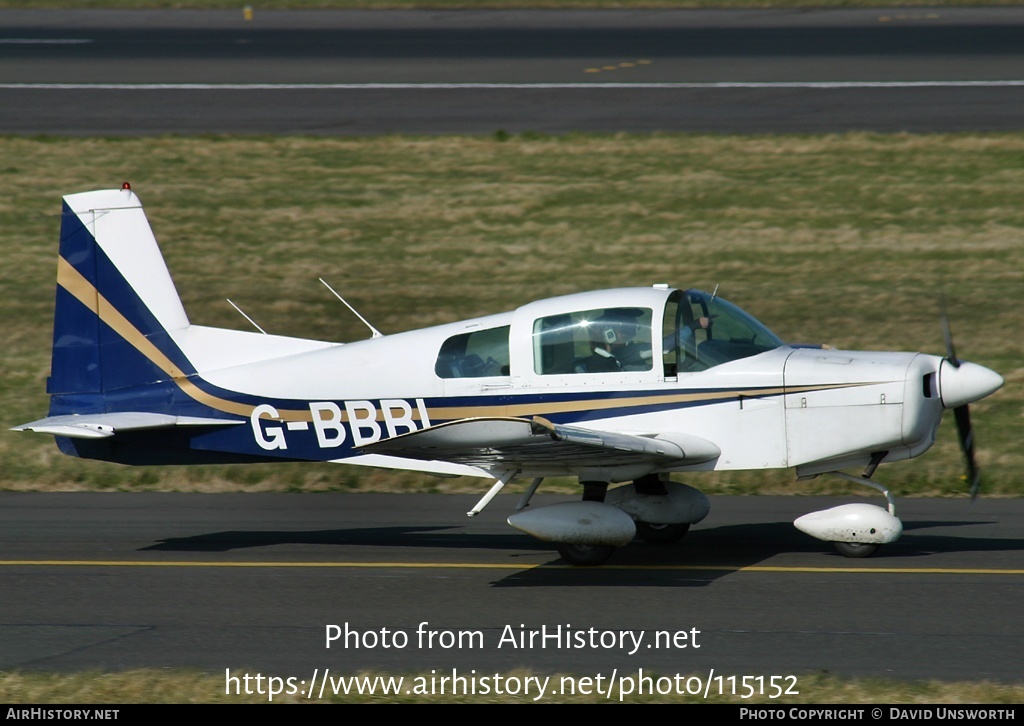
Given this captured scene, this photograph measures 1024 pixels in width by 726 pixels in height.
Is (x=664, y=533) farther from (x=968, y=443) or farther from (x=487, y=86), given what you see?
(x=487, y=86)

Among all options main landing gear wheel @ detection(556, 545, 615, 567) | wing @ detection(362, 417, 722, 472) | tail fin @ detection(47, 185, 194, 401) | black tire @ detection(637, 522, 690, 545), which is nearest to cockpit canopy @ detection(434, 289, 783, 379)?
wing @ detection(362, 417, 722, 472)

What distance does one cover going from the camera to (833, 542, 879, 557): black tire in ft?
29.7

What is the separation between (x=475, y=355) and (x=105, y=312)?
9.84ft

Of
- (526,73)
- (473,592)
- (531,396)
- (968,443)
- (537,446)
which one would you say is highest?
(526,73)

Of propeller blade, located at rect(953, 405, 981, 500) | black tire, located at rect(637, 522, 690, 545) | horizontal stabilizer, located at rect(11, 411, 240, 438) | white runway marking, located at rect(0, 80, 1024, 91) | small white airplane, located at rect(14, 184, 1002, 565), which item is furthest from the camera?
white runway marking, located at rect(0, 80, 1024, 91)

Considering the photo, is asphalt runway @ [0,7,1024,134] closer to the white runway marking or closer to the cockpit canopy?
the white runway marking

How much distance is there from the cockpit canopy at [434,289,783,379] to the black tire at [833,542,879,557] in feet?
4.89

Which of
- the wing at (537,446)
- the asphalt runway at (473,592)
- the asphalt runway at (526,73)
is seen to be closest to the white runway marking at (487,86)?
the asphalt runway at (526,73)

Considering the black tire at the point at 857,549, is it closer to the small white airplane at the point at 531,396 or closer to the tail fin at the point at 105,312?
the small white airplane at the point at 531,396

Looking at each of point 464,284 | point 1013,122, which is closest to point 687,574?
point 464,284

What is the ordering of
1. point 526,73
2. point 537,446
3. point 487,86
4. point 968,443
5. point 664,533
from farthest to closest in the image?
point 526,73
point 487,86
point 664,533
point 968,443
point 537,446

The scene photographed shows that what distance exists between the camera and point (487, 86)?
24.5 m

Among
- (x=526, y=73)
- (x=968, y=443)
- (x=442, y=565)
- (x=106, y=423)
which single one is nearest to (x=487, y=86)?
(x=526, y=73)

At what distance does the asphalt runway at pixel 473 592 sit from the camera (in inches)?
279
